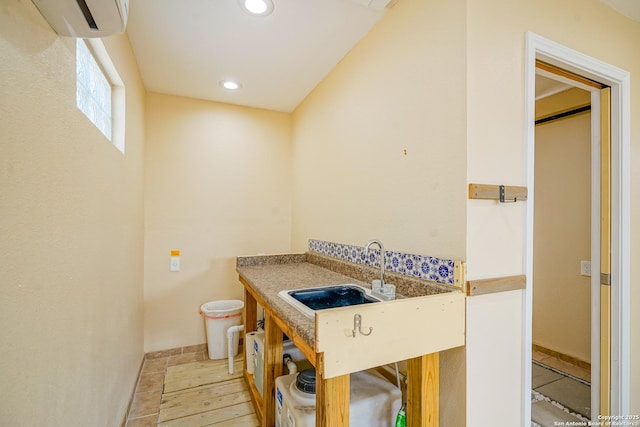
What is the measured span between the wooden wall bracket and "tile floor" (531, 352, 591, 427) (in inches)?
59.6

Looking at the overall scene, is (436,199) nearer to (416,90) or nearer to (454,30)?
(416,90)

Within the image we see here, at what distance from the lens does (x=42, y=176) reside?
0.83 metres

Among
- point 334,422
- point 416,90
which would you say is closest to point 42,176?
point 334,422

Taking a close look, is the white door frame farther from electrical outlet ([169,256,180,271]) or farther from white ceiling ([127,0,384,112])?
electrical outlet ([169,256,180,271])

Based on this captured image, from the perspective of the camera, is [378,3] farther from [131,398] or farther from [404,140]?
[131,398]

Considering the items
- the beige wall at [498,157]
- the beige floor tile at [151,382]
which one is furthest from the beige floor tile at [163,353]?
the beige wall at [498,157]

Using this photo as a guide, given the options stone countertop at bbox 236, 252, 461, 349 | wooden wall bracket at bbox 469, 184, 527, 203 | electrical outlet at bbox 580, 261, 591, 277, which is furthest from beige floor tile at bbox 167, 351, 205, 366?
electrical outlet at bbox 580, 261, 591, 277

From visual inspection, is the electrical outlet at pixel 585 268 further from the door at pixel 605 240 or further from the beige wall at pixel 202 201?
the beige wall at pixel 202 201

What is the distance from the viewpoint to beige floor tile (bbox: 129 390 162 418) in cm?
191

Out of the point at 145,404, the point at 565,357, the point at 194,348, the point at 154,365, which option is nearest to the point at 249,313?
the point at 145,404

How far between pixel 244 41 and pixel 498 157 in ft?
5.57

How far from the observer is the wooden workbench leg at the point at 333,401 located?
965 millimetres

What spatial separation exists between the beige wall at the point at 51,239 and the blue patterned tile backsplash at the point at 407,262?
4.61 feet

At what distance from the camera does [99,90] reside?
4.96 feet
